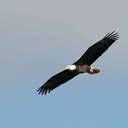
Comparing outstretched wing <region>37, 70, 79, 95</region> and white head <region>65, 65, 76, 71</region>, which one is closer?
white head <region>65, 65, 76, 71</region>

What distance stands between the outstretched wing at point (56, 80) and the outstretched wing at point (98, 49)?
1.15m

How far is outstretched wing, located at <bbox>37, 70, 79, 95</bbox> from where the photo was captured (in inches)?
Result: 1612

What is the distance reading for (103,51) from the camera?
39.1 metres

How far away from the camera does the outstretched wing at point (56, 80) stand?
40938 mm

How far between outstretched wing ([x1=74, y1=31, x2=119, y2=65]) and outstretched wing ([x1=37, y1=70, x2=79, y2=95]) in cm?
115

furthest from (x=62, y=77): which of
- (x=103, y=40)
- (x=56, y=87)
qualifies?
(x=103, y=40)

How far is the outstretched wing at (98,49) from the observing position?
128 feet

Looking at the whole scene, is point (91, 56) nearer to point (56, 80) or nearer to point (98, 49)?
point (98, 49)

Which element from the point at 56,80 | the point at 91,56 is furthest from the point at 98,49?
the point at 56,80

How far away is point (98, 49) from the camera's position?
128 feet

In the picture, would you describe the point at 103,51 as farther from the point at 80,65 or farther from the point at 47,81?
the point at 47,81

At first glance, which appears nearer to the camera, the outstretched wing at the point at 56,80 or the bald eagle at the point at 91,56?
the bald eagle at the point at 91,56

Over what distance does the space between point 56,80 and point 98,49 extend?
3.51 meters

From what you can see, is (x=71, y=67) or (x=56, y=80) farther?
(x=56, y=80)
